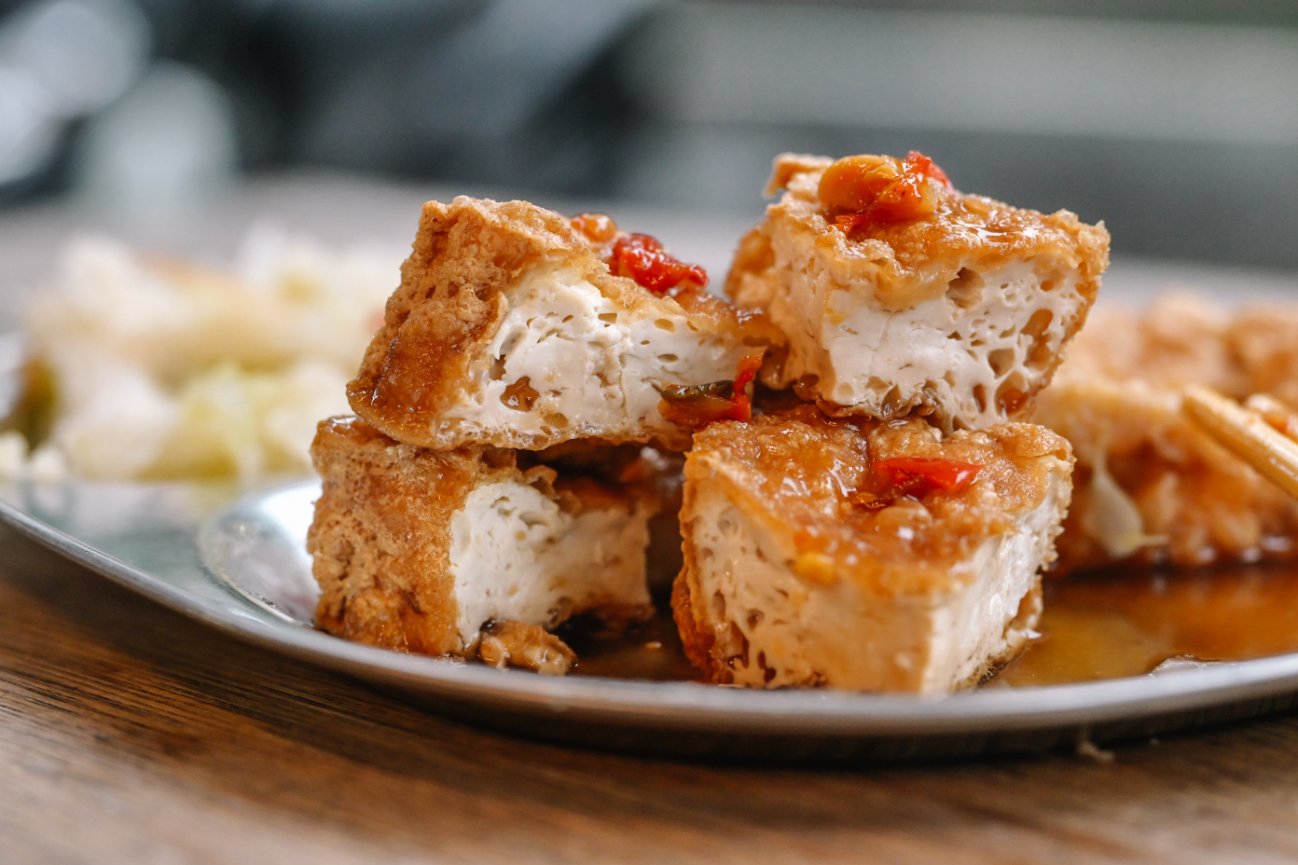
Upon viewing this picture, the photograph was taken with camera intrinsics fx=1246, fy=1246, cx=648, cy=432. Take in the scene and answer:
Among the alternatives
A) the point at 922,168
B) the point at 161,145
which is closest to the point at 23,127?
the point at 161,145

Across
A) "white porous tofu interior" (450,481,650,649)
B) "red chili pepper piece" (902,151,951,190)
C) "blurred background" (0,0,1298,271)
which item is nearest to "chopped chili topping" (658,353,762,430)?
"white porous tofu interior" (450,481,650,649)

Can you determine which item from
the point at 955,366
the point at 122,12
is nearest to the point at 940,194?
the point at 955,366

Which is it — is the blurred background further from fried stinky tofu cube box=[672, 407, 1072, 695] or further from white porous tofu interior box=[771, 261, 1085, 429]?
fried stinky tofu cube box=[672, 407, 1072, 695]

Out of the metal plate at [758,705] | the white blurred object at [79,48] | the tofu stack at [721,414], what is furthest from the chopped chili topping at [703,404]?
the white blurred object at [79,48]

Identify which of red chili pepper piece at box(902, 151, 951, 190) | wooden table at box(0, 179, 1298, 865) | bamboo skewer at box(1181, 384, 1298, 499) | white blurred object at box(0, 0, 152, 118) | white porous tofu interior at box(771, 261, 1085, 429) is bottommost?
wooden table at box(0, 179, 1298, 865)

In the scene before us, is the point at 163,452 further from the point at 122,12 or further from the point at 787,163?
the point at 122,12

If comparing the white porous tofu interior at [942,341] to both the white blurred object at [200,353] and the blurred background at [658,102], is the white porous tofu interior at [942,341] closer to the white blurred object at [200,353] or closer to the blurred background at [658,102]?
the white blurred object at [200,353]

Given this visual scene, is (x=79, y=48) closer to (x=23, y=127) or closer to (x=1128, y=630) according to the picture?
(x=23, y=127)

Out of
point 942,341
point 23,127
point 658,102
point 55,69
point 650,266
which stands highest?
point 658,102
